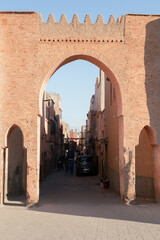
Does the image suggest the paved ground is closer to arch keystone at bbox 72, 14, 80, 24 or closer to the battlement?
the battlement

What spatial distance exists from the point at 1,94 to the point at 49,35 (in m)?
3.31

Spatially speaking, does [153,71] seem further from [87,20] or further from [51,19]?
[51,19]

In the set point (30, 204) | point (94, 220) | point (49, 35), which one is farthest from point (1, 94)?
point (94, 220)

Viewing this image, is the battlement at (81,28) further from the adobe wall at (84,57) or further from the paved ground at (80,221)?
the paved ground at (80,221)

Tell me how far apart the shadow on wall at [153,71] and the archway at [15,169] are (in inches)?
250

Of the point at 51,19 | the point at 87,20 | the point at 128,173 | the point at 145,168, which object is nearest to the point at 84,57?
the point at 87,20

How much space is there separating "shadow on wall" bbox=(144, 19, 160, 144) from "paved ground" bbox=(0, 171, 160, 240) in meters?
3.65

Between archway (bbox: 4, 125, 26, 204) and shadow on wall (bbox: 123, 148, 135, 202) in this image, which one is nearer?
shadow on wall (bbox: 123, 148, 135, 202)

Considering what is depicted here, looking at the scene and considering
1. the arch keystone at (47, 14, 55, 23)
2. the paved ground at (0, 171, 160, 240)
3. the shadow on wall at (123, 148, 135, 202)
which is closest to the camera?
the paved ground at (0, 171, 160, 240)

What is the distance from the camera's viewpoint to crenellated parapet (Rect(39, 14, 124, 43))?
39.7ft

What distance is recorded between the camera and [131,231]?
292 inches

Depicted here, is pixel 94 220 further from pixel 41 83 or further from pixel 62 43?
pixel 62 43

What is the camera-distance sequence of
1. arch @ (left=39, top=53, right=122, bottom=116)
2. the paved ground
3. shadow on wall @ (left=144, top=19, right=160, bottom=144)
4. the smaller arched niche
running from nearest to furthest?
1. the paved ground
2. shadow on wall @ (left=144, top=19, right=160, bottom=144)
3. arch @ (left=39, top=53, right=122, bottom=116)
4. the smaller arched niche

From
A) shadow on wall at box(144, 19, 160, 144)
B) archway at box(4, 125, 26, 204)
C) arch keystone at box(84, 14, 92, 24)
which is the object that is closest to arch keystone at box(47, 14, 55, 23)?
arch keystone at box(84, 14, 92, 24)
